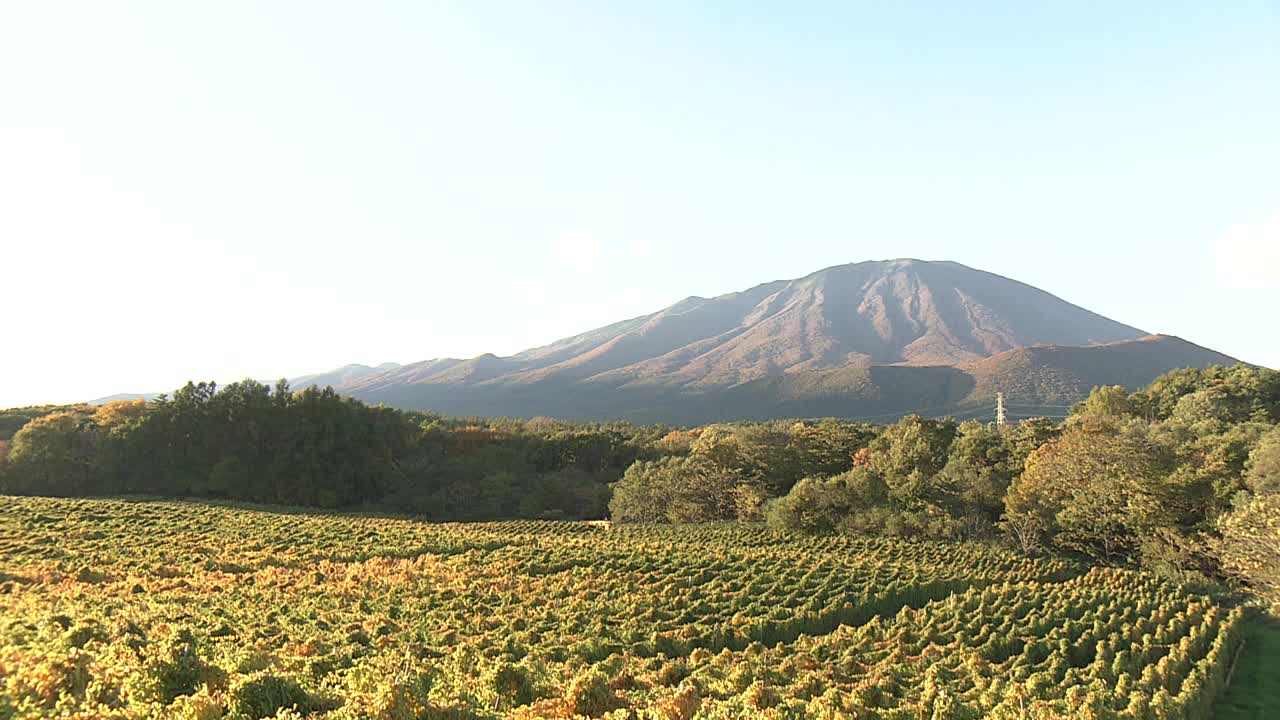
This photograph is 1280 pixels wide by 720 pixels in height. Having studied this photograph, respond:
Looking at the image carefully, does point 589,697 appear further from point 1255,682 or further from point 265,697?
point 1255,682

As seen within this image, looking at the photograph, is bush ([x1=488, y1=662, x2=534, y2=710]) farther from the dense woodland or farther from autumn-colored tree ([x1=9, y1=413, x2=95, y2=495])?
autumn-colored tree ([x1=9, y1=413, x2=95, y2=495])

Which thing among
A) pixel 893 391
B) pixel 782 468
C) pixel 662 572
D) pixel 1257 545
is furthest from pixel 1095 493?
pixel 893 391

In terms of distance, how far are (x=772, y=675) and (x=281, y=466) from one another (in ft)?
179

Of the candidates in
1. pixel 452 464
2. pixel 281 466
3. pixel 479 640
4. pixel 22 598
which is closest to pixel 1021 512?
pixel 479 640

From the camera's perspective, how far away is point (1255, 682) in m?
17.9

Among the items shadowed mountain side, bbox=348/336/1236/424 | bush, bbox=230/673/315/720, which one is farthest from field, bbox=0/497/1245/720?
shadowed mountain side, bbox=348/336/1236/424

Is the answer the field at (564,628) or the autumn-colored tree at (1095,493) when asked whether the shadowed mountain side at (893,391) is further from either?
the field at (564,628)

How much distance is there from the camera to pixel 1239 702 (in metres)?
16.4

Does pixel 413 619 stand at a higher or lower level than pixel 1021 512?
higher

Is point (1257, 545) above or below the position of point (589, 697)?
below

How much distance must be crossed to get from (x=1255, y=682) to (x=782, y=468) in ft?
113

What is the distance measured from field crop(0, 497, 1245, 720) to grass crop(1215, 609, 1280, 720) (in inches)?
21.9

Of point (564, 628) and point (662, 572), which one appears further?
point (662, 572)

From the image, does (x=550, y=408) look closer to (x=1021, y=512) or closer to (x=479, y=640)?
(x=1021, y=512)
